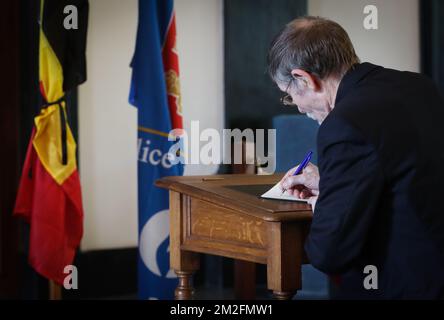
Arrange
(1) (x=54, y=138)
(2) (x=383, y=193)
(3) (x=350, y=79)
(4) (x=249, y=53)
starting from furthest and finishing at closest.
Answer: (4) (x=249, y=53)
(1) (x=54, y=138)
(3) (x=350, y=79)
(2) (x=383, y=193)

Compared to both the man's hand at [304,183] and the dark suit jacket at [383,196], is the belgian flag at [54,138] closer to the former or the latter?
the man's hand at [304,183]

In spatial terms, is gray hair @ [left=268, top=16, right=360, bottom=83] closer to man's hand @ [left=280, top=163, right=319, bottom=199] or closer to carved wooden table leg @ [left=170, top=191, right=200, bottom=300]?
man's hand @ [left=280, top=163, right=319, bottom=199]

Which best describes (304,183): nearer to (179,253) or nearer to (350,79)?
(350,79)

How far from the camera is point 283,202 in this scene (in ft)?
6.87

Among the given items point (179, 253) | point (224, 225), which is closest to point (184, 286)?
point (179, 253)

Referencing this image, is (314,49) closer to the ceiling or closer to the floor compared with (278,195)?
closer to the ceiling

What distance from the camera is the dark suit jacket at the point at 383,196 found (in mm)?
1713

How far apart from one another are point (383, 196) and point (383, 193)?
10 millimetres

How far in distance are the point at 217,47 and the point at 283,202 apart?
10.1 ft

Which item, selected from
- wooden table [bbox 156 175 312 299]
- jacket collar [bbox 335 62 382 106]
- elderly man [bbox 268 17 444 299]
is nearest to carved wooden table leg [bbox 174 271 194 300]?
wooden table [bbox 156 175 312 299]

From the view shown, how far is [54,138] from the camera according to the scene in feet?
11.9

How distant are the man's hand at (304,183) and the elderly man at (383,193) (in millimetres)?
311
